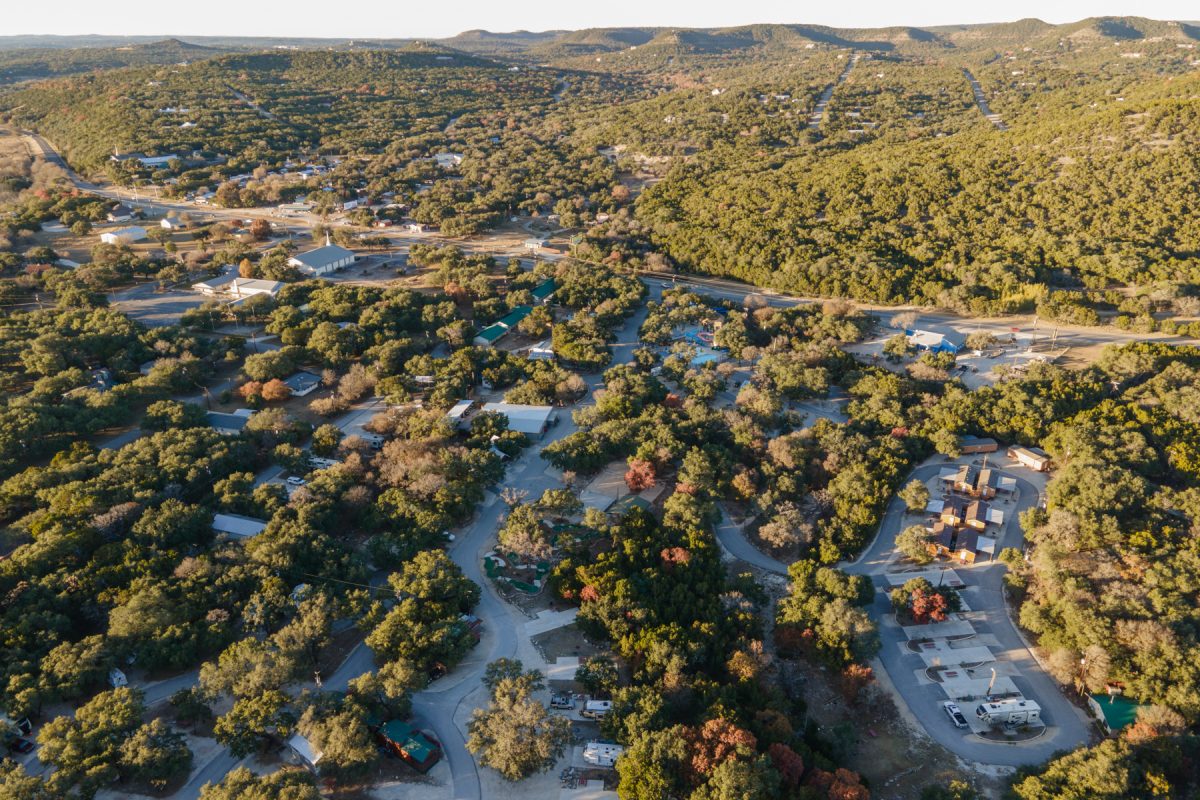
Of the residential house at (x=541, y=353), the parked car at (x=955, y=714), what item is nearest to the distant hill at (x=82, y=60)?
the residential house at (x=541, y=353)

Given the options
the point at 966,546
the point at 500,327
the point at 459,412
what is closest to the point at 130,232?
the point at 500,327

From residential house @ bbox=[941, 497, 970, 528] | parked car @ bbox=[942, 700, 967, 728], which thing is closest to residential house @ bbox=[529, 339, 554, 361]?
residential house @ bbox=[941, 497, 970, 528]

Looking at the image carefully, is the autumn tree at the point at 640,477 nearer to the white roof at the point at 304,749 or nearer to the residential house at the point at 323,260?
the white roof at the point at 304,749

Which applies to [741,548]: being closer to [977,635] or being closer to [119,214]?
[977,635]

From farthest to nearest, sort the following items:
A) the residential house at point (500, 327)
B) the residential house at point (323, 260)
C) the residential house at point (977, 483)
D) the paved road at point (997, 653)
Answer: the residential house at point (323, 260) → the residential house at point (500, 327) → the residential house at point (977, 483) → the paved road at point (997, 653)

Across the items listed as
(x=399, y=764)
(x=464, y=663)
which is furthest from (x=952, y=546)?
(x=399, y=764)

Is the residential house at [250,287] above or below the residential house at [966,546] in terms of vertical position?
above
